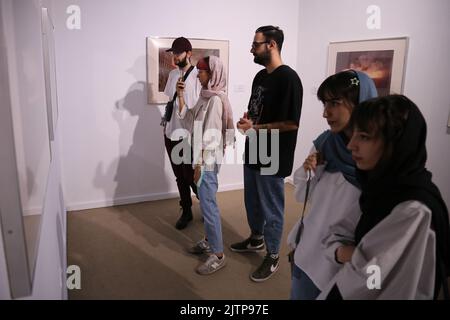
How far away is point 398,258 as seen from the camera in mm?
924

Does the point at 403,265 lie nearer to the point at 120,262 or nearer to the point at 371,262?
the point at 371,262

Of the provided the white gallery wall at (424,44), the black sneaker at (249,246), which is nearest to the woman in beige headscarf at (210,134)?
the black sneaker at (249,246)

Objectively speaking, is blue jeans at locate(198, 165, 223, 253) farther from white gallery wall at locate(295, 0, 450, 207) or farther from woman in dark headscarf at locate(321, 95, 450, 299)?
white gallery wall at locate(295, 0, 450, 207)

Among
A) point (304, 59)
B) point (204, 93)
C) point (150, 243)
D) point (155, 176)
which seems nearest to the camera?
→ point (204, 93)

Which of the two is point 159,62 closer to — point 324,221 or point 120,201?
point 120,201

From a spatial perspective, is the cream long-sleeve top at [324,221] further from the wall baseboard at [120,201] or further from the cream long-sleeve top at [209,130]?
the wall baseboard at [120,201]

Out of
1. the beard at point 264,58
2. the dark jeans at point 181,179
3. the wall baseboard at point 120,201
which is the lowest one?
the wall baseboard at point 120,201

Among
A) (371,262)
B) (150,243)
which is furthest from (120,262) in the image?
(371,262)

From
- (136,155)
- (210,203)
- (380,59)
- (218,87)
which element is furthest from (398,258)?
(136,155)

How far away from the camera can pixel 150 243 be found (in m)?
2.98

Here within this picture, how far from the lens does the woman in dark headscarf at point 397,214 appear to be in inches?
35.8

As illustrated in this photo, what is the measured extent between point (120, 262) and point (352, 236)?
203 cm

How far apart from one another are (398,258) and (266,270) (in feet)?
5.44

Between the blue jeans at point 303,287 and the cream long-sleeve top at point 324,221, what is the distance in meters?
0.06
